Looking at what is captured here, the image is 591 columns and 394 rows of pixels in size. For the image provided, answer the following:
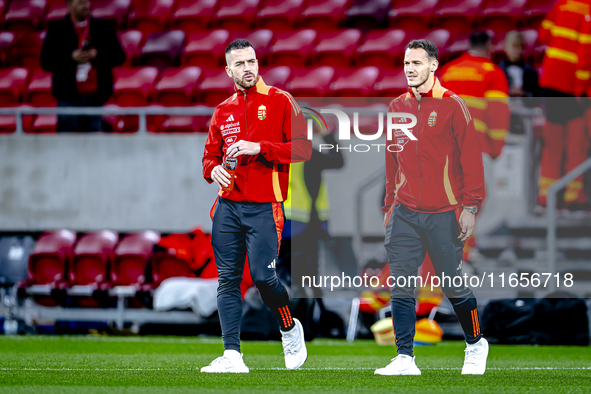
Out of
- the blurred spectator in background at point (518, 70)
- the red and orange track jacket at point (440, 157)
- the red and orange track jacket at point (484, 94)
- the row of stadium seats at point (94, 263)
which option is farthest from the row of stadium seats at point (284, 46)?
the red and orange track jacket at point (440, 157)

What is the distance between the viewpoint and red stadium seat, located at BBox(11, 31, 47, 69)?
1076cm

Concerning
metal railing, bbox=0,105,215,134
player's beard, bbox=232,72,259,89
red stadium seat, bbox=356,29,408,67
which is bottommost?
metal railing, bbox=0,105,215,134

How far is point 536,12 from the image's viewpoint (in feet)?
34.0

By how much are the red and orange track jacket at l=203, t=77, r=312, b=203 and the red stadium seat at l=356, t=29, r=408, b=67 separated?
5540 millimetres

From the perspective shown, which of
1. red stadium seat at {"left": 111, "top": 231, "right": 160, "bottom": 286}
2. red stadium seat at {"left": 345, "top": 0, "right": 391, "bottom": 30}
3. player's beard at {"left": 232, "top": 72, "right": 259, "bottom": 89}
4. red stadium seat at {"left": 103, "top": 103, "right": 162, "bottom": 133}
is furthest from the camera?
red stadium seat at {"left": 345, "top": 0, "right": 391, "bottom": 30}

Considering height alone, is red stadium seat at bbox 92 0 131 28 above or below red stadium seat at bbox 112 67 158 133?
above

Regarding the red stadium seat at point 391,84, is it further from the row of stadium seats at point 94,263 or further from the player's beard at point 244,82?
the player's beard at point 244,82

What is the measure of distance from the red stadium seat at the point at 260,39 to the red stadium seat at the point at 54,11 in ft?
8.16

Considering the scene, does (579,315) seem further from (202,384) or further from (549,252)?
(202,384)

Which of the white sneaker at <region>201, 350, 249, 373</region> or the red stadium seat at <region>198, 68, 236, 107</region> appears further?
the red stadium seat at <region>198, 68, 236, 107</region>

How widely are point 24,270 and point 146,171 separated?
1556 millimetres

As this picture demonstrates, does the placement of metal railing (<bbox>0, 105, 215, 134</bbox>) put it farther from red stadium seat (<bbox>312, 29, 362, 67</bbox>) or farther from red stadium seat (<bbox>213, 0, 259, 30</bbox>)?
red stadium seat (<bbox>213, 0, 259, 30</bbox>)

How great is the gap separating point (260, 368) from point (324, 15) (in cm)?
677

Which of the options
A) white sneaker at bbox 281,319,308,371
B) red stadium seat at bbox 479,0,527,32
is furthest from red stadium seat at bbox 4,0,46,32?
white sneaker at bbox 281,319,308,371
